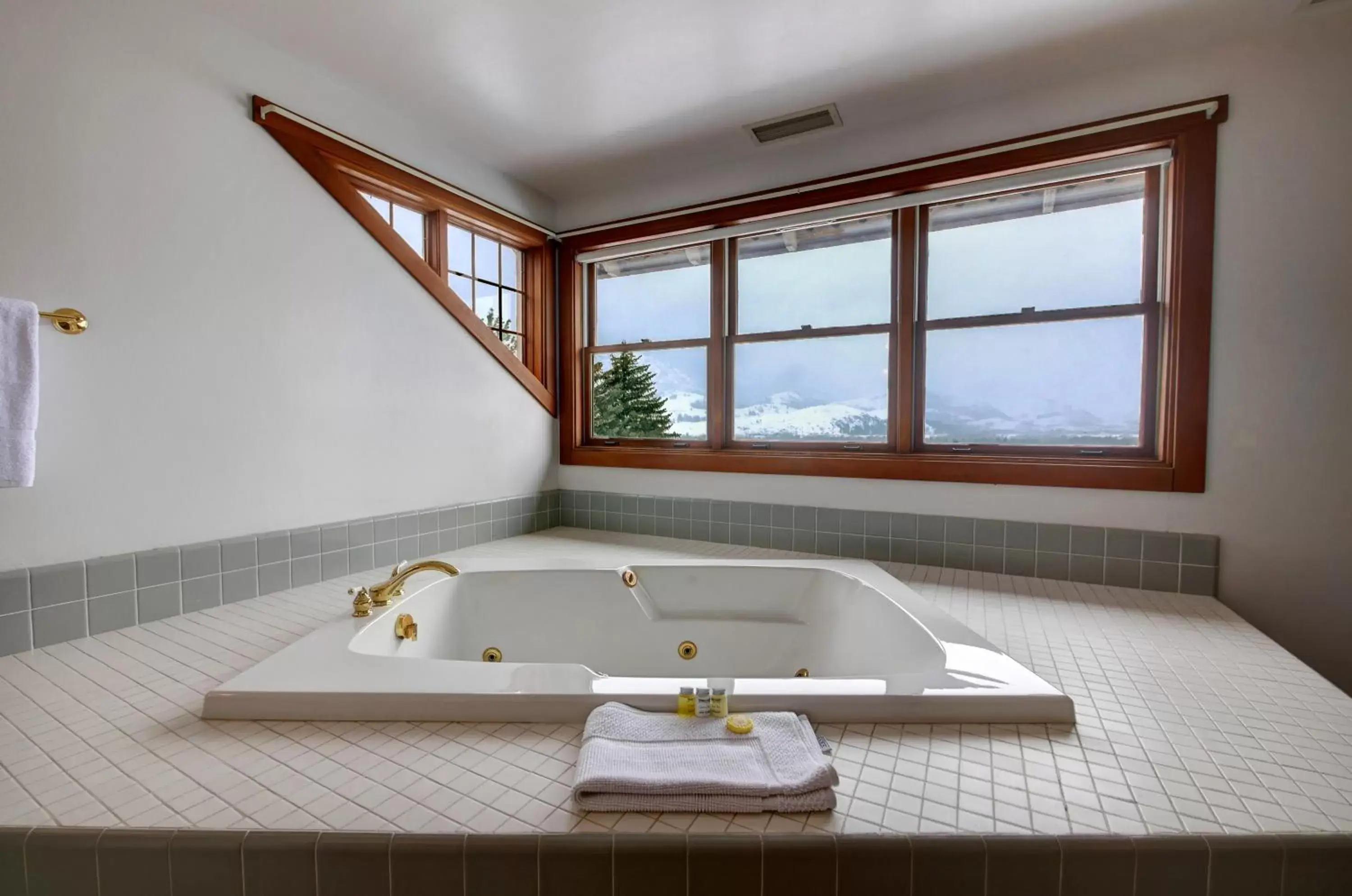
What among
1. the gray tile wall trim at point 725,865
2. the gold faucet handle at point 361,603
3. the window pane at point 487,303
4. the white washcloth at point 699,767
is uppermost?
the window pane at point 487,303

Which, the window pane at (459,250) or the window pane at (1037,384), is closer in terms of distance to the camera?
the window pane at (1037,384)

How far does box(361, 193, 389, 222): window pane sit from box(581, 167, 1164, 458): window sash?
3.30ft

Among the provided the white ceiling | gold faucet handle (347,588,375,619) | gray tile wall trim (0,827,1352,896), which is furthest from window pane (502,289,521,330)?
gray tile wall trim (0,827,1352,896)

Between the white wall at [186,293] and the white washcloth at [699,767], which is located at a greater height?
the white wall at [186,293]

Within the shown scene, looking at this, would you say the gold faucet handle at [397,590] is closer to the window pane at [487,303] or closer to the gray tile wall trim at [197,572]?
the gray tile wall trim at [197,572]

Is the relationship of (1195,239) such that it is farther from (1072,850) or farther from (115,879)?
(115,879)

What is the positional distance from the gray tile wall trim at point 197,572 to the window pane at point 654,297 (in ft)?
4.00

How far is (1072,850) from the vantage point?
720mm

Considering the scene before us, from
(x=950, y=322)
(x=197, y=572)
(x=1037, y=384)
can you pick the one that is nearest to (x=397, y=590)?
(x=197, y=572)

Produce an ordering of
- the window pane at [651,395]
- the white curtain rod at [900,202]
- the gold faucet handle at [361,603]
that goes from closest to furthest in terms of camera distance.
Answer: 1. the gold faucet handle at [361,603]
2. the white curtain rod at [900,202]
3. the window pane at [651,395]

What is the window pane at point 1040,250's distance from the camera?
1.94 meters

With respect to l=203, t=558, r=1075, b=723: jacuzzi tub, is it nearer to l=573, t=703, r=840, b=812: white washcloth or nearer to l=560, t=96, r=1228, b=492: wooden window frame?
l=573, t=703, r=840, b=812: white washcloth

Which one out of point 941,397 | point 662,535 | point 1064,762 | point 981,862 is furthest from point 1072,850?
point 662,535

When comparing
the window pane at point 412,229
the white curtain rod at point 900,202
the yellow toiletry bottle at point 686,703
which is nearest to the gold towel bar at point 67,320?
the window pane at point 412,229
